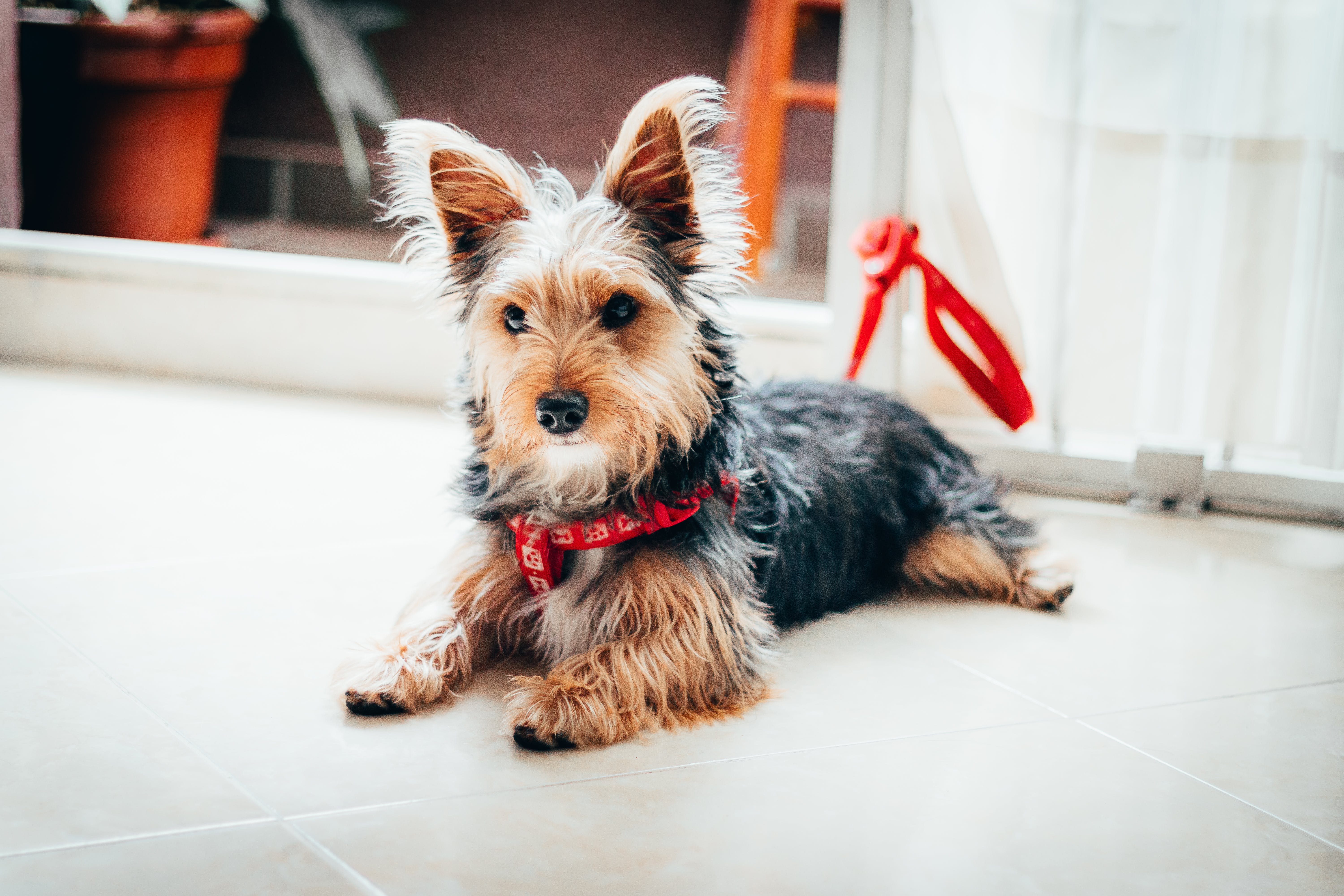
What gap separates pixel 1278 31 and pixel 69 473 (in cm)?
281

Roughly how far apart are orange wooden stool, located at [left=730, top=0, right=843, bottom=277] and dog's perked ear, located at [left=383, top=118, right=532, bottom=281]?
2.24 meters

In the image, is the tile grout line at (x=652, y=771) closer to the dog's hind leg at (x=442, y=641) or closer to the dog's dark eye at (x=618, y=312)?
the dog's hind leg at (x=442, y=641)

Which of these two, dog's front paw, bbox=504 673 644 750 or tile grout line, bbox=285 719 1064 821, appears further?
dog's front paw, bbox=504 673 644 750

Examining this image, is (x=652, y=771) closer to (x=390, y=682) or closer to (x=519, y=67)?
(x=390, y=682)

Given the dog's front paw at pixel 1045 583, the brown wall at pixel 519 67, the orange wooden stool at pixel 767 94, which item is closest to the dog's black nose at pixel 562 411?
the dog's front paw at pixel 1045 583

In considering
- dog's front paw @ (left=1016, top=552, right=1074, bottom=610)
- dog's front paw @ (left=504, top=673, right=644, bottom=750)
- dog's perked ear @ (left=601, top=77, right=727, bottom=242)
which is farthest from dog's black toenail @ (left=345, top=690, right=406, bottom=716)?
dog's front paw @ (left=1016, top=552, right=1074, bottom=610)

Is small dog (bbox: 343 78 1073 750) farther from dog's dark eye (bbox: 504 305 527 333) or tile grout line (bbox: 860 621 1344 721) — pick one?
tile grout line (bbox: 860 621 1344 721)

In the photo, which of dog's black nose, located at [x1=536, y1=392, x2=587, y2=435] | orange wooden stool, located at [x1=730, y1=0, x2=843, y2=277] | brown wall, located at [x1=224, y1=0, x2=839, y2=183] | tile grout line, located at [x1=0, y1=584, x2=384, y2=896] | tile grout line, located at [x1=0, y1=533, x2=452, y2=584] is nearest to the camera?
tile grout line, located at [x1=0, y1=584, x2=384, y2=896]

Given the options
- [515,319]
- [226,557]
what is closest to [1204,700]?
[515,319]

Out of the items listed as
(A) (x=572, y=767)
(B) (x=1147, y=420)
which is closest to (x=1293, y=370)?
(B) (x=1147, y=420)

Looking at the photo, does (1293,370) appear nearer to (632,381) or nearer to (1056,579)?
(1056,579)

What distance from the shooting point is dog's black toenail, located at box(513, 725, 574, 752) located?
167cm

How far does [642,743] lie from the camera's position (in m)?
1.74

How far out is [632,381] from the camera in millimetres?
1721
